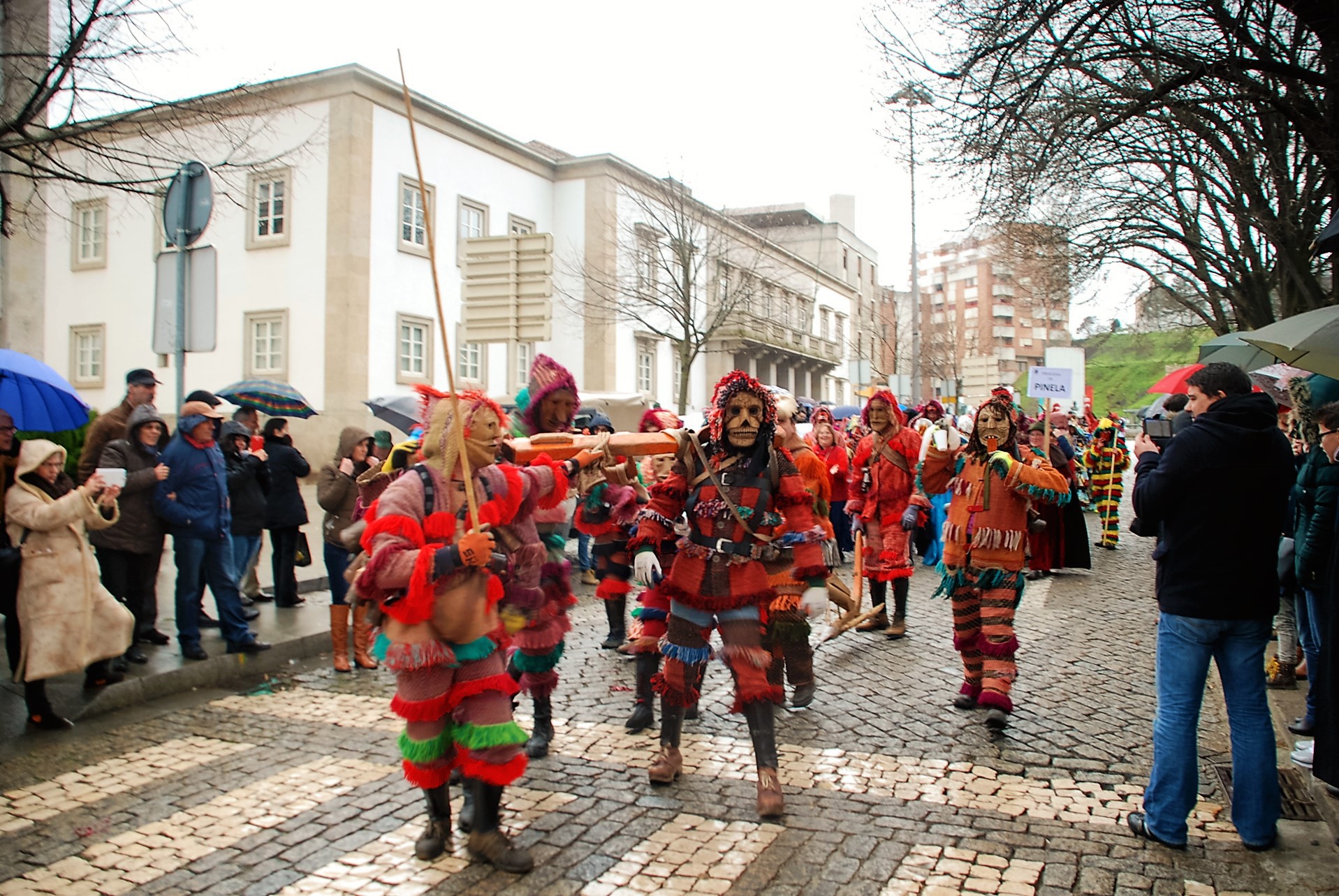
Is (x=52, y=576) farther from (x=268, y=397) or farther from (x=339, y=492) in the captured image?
(x=268, y=397)

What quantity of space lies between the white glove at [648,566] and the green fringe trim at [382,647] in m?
1.41

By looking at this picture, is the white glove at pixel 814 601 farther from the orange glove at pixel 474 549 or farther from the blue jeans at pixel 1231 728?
the orange glove at pixel 474 549

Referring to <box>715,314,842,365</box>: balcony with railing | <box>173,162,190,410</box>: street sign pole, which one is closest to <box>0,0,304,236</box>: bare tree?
<box>173,162,190,410</box>: street sign pole

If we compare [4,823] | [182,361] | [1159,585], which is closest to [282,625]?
[182,361]

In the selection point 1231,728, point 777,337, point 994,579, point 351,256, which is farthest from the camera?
point 777,337

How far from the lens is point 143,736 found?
5.52 meters

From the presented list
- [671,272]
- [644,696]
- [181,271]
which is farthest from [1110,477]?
[671,272]

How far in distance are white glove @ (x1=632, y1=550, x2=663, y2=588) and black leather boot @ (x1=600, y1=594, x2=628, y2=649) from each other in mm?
2555

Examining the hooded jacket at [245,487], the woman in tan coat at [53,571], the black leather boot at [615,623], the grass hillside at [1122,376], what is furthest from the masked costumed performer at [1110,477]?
the grass hillside at [1122,376]

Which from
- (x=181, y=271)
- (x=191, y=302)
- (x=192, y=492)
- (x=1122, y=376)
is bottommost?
(x=192, y=492)

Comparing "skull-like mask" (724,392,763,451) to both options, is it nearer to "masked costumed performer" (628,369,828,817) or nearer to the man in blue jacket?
"masked costumed performer" (628,369,828,817)

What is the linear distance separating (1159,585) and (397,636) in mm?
3243

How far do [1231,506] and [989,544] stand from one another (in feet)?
6.93

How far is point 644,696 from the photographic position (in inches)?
222
